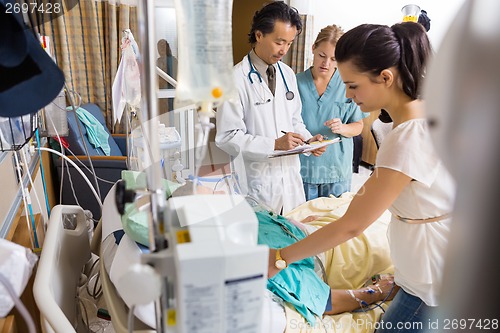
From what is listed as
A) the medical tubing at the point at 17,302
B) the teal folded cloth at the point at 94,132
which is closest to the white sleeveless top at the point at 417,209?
the medical tubing at the point at 17,302

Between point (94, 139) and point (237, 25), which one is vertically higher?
point (237, 25)

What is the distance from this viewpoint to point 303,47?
3703 millimetres

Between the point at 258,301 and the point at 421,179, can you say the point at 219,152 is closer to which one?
the point at 421,179

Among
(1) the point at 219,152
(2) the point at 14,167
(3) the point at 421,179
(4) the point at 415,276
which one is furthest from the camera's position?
(1) the point at 219,152

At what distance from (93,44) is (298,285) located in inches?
117

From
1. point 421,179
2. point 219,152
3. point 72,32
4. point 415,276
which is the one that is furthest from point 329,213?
point 72,32

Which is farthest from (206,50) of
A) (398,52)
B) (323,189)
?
(323,189)

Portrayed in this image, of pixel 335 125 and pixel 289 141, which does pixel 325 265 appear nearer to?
pixel 289 141

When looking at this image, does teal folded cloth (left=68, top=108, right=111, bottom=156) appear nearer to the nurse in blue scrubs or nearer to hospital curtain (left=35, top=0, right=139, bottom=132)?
hospital curtain (left=35, top=0, right=139, bottom=132)

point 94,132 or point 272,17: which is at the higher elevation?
point 272,17

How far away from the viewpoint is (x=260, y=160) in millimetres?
1872

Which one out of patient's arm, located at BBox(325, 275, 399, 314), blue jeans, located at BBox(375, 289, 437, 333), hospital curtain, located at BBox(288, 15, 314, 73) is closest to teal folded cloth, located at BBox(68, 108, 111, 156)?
hospital curtain, located at BBox(288, 15, 314, 73)

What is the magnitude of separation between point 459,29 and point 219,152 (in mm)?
1533

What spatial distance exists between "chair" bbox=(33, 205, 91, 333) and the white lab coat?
771 mm
